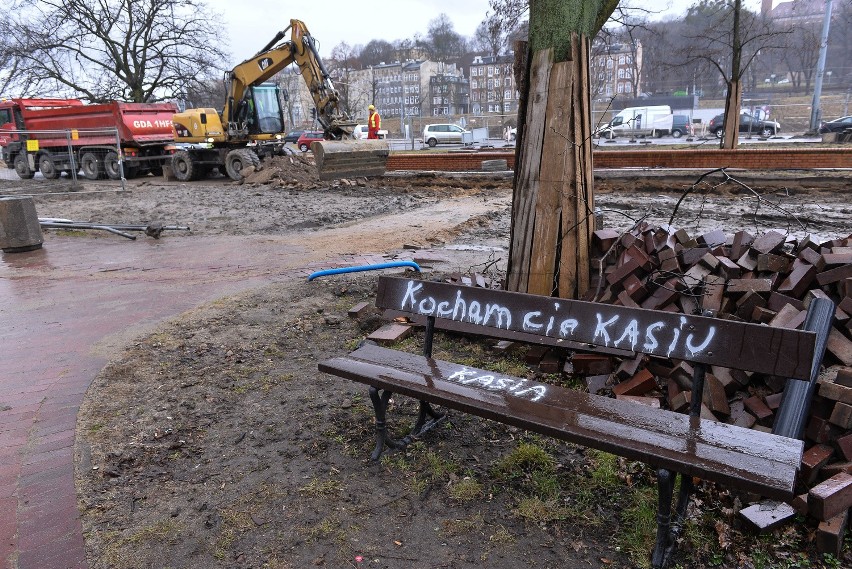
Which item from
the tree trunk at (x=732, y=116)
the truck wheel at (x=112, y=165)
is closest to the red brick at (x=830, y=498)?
the tree trunk at (x=732, y=116)

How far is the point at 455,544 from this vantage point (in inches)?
109

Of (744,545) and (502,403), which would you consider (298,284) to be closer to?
(502,403)

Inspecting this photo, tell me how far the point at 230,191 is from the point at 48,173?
13.8 m

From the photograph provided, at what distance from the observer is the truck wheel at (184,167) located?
2139 cm

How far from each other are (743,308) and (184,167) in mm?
21050

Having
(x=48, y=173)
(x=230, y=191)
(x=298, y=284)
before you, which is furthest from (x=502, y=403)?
(x=48, y=173)

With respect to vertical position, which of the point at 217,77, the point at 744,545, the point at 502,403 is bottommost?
the point at 744,545

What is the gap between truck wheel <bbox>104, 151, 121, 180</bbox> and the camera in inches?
926

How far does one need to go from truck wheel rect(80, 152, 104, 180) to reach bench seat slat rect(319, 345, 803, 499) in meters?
24.3

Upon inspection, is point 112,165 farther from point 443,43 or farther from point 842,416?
point 443,43

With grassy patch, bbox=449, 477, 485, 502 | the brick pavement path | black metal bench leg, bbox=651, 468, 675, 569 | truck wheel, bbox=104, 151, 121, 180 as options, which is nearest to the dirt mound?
the brick pavement path

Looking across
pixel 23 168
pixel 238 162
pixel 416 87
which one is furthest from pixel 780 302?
pixel 416 87

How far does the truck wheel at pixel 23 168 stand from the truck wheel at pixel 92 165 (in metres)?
4.29

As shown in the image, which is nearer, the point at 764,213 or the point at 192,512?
the point at 192,512
